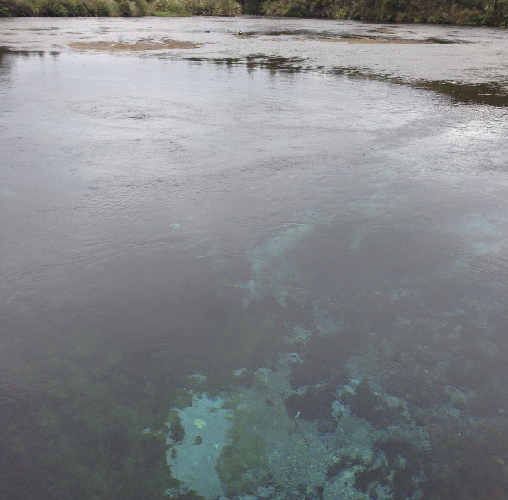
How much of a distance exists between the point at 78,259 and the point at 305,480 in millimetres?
2779

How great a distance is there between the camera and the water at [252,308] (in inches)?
104

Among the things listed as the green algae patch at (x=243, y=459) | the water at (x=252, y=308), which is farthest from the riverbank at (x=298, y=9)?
the green algae patch at (x=243, y=459)

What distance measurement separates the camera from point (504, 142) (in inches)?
294

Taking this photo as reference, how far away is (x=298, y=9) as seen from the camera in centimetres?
4588

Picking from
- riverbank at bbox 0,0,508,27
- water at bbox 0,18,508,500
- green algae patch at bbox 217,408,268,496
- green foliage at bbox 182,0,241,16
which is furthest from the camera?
green foliage at bbox 182,0,241,16

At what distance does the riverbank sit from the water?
101ft

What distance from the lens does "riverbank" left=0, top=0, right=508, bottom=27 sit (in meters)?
33.4

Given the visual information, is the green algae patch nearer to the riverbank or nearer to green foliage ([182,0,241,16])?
the riverbank

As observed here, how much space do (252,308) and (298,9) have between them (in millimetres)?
48049

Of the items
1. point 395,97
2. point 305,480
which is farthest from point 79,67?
point 305,480

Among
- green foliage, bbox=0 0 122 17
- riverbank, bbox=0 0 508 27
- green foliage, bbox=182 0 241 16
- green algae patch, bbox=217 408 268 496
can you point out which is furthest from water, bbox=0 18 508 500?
green foliage, bbox=182 0 241 16

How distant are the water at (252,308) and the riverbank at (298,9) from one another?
3071cm

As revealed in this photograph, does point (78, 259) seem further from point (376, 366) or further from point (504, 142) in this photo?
point (504, 142)

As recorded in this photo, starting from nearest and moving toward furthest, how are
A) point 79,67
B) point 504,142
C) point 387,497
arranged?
point 387,497, point 504,142, point 79,67
